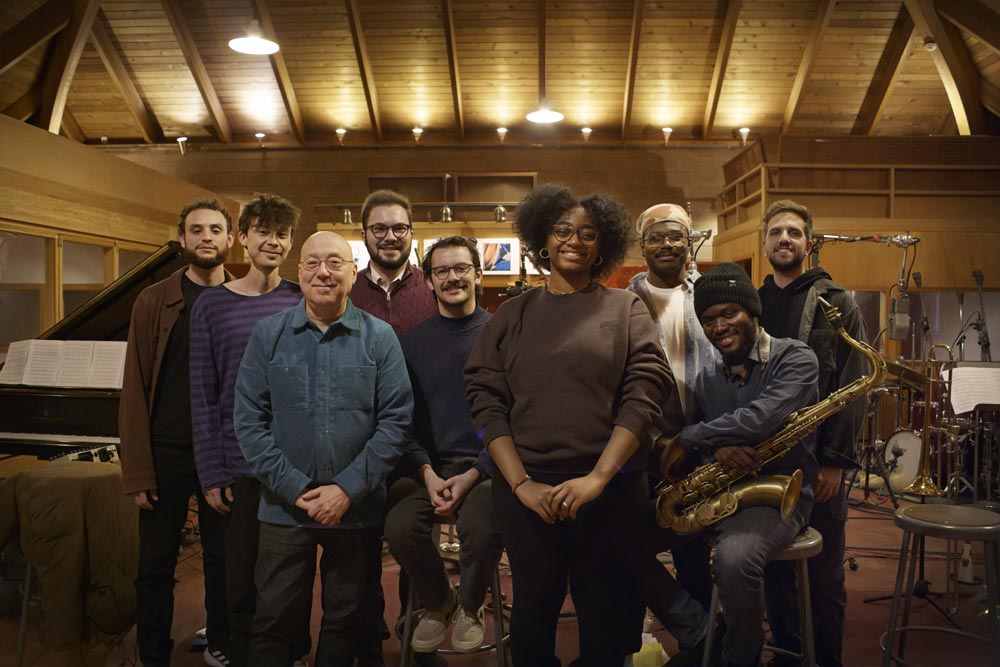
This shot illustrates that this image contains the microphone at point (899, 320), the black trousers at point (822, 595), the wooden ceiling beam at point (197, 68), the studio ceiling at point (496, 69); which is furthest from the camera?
the wooden ceiling beam at point (197, 68)

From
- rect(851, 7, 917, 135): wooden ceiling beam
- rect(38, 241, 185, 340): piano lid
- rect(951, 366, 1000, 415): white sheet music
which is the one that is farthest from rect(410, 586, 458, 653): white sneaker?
rect(851, 7, 917, 135): wooden ceiling beam

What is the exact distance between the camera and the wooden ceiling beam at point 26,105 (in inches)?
400

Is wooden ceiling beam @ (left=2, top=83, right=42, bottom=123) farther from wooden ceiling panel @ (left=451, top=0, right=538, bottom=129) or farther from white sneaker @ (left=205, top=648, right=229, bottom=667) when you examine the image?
white sneaker @ (left=205, top=648, right=229, bottom=667)

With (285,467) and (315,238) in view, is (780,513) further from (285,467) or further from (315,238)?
(315,238)

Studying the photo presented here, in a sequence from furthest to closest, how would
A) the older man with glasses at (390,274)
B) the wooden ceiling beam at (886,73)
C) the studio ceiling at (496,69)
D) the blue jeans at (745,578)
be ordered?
the wooden ceiling beam at (886,73), the studio ceiling at (496,69), the older man with glasses at (390,274), the blue jeans at (745,578)

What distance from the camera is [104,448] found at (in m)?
3.89

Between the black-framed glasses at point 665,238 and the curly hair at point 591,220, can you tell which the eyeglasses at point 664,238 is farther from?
the curly hair at point 591,220

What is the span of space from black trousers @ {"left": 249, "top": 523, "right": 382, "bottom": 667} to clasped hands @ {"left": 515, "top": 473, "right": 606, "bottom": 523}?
2.27ft

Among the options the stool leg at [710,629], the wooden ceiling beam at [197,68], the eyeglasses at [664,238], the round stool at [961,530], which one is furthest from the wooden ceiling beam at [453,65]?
the stool leg at [710,629]

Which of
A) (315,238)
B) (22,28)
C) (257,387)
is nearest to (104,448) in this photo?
(257,387)

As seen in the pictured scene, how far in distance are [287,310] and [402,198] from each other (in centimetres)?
85

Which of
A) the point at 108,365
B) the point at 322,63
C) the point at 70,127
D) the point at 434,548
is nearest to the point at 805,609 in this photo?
the point at 434,548

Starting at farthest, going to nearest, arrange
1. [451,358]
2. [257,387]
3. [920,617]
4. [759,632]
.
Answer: [920,617] < [451,358] < [257,387] < [759,632]

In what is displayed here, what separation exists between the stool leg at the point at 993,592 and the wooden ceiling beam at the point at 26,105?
11.6m
